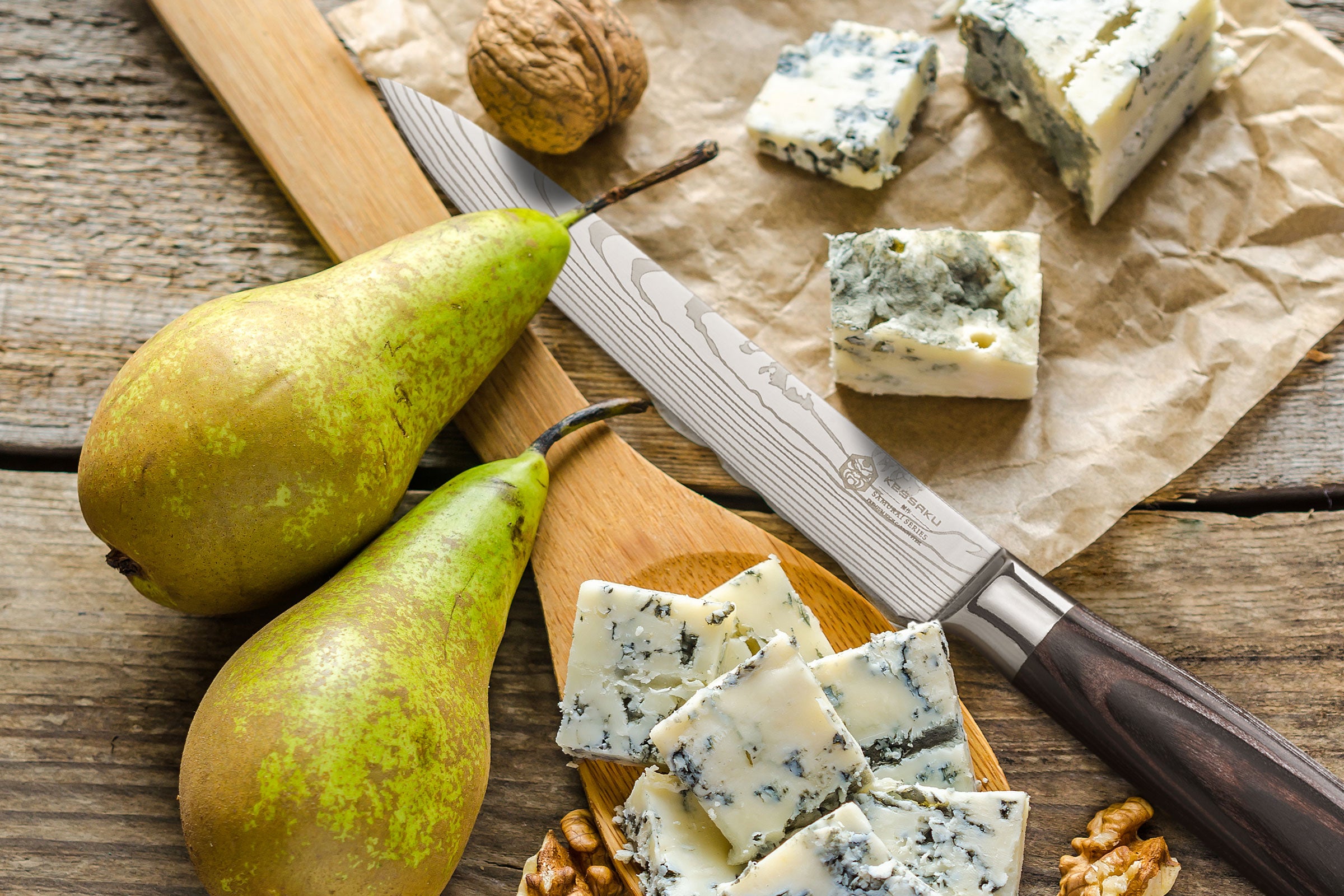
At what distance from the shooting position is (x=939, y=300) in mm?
1482

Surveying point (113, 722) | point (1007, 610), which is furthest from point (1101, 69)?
point (113, 722)

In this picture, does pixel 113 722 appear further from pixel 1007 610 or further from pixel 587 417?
pixel 1007 610

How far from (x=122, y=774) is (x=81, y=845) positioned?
11 centimetres

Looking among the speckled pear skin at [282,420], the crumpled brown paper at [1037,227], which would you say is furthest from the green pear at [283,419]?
the crumpled brown paper at [1037,227]

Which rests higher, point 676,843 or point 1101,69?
point 1101,69

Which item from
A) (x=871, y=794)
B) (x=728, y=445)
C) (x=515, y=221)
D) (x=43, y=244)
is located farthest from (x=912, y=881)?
(x=43, y=244)

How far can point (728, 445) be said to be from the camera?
150cm

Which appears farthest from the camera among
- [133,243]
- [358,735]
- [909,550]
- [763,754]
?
[133,243]

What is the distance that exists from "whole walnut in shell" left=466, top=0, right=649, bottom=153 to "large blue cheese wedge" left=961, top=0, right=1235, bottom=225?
0.62 metres

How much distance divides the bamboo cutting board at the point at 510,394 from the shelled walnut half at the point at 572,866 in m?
0.04

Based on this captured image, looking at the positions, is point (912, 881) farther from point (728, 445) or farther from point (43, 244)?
point (43, 244)

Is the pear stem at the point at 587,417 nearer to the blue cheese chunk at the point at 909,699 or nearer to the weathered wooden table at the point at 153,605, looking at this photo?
the weathered wooden table at the point at 153,605

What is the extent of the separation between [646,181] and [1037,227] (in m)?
0.70

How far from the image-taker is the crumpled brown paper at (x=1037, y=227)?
150 centimetres
